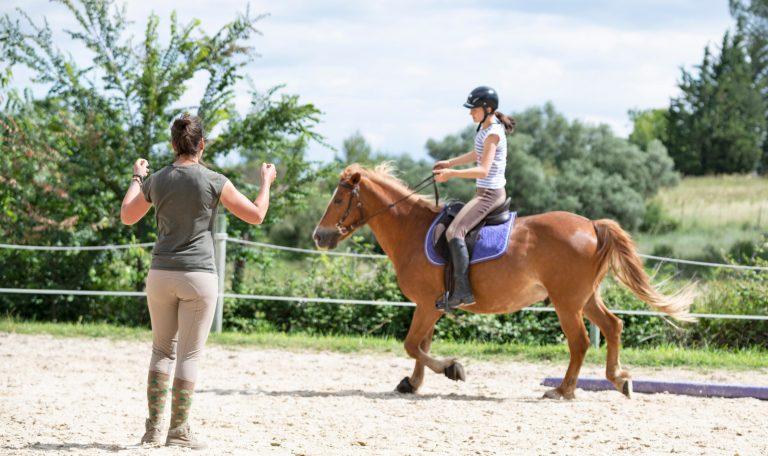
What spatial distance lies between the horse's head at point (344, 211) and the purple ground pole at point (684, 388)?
2425 mm

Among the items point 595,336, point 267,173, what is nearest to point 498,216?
point 267,173

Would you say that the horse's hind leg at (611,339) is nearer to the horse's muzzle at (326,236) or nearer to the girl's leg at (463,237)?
the girl's leg at (463,237)

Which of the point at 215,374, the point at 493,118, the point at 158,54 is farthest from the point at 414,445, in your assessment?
the point at 158,54

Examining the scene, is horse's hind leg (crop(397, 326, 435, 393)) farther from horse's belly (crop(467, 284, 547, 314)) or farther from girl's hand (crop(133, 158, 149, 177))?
girl's hand (crop(133, 158, 149, 177))

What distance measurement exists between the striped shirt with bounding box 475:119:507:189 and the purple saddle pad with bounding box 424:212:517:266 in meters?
Result: 0.38

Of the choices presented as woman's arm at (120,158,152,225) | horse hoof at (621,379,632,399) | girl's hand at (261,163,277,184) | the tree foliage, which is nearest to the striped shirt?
horse hoof at (621,379,632,399)

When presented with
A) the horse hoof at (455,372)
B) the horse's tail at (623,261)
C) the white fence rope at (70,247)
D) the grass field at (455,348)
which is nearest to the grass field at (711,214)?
the grass field at (455,348)

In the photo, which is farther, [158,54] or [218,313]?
[158,54]

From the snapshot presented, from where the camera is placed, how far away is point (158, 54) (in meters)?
13.6

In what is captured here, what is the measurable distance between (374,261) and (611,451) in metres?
7.98

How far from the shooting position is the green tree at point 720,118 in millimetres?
44375

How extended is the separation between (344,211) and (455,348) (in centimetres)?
322

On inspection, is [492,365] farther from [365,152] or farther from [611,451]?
[365,152]

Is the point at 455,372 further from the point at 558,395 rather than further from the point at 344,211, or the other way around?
the point at 344,211
